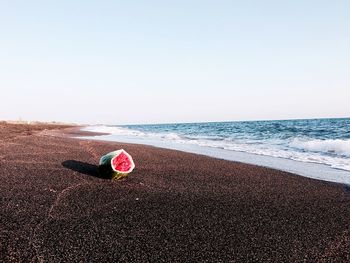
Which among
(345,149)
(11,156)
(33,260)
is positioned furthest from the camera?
(345,149)

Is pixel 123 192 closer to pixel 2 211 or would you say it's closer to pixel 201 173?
pixel 2 211

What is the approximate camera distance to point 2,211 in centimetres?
538

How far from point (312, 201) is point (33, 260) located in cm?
527

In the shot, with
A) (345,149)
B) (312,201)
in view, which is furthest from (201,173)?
(345,149)

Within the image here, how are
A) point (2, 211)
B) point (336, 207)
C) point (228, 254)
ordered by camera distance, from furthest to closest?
point (336, 207), point (2, 211), point (228, 254)

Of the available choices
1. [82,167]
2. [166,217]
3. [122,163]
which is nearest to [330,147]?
[122,163]

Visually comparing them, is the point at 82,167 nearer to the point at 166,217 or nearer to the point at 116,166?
the point at 116,166

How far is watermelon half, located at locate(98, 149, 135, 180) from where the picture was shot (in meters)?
8.16

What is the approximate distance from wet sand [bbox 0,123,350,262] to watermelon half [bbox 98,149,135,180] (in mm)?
227

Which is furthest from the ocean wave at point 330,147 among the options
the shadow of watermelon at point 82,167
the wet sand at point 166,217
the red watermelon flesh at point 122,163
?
the shadow of watermelon at point 82,167

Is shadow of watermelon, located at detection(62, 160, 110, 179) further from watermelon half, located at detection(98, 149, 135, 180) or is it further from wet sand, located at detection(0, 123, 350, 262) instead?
watermelon half, located at detection(98, 149, 135, 180)

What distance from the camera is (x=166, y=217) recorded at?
5.48 metres

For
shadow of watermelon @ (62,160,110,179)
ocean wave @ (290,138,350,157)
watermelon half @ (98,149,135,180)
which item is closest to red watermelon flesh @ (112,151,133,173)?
watermelon half @ (98,149,135,180)

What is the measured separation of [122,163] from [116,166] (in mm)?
213
